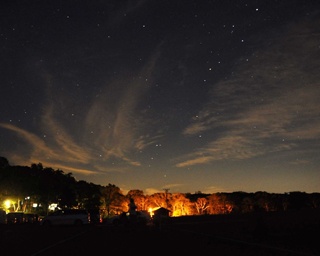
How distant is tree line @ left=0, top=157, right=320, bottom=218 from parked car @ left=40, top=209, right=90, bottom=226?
38560 mm

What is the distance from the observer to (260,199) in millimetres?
110625

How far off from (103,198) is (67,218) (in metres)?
72.6

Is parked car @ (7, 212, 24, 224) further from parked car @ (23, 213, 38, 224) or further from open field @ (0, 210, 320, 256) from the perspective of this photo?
open field @ (0, 210, 320, 256)

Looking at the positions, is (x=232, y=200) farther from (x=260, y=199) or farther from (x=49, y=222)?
(x=49, y=222)

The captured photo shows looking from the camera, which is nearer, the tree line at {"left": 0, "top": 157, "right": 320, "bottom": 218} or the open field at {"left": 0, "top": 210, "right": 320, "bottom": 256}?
the open field at {"left": 0, "top": 210, "right": 320, "bottom": 256}

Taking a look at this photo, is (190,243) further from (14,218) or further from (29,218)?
(29,218)

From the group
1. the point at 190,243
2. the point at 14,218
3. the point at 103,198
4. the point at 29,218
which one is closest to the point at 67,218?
the point at 14,218

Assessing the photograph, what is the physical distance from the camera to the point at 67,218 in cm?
4116

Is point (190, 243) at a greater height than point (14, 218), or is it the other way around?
point (14, 218)

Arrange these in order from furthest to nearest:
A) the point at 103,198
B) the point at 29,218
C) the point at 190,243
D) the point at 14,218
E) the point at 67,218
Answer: the point at 103,198 → the point at 29,218 → the point at 14,218 → the point at 67,218 → the point at 190,243

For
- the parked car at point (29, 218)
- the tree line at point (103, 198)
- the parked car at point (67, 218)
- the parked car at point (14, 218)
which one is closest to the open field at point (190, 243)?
the parked car at point (67, 218)

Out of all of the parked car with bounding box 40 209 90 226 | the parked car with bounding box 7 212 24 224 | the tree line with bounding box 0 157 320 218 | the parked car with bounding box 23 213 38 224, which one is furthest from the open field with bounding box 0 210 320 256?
the tree line with bounding box 0 157 320 218

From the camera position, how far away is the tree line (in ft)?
272

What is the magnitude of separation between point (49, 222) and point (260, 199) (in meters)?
80.6
